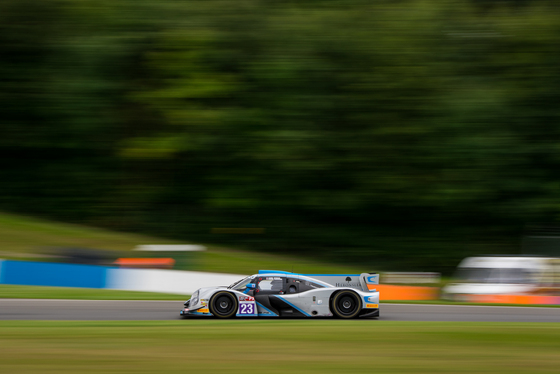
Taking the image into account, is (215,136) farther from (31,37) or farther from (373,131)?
(31,37)

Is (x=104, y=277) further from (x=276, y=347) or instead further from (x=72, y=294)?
(x=276, y=347)

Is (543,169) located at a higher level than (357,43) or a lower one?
lower

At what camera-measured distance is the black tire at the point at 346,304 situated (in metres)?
10.3

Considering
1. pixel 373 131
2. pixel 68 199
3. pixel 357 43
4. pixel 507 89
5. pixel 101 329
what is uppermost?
pixel 357 43

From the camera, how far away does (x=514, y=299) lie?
14.2 metres

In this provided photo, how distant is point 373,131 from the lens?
22594 mm

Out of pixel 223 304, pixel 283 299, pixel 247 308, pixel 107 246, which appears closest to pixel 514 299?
pixel 283 299

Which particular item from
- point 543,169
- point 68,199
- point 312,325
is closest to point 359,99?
point 543,169

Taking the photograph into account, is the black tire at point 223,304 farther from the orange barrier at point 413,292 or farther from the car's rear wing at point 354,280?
the orange barrier at point 413,292

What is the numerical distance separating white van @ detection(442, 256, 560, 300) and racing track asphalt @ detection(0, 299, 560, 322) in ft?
3.11

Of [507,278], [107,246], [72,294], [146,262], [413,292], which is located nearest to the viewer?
[72,294]

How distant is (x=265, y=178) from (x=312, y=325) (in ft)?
47.9

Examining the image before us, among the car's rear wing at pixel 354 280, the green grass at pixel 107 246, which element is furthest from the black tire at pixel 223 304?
the green grass at pixel 107 246

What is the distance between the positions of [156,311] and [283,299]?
100 inches
